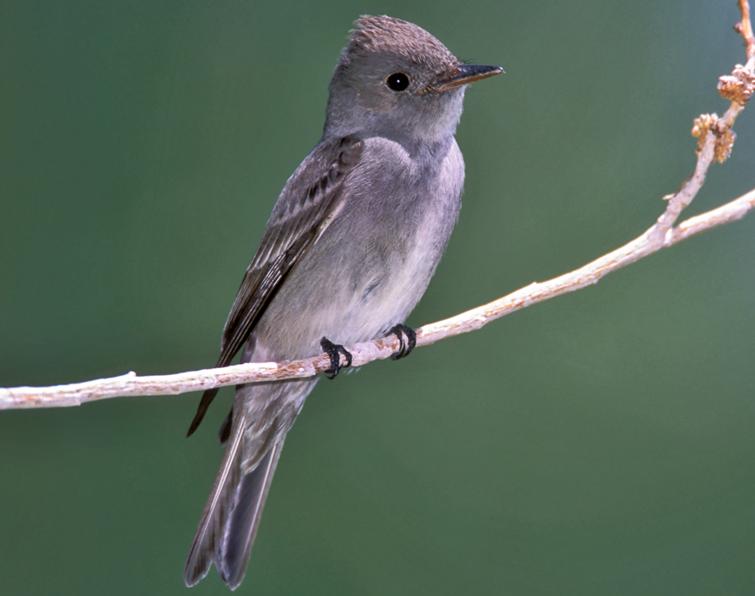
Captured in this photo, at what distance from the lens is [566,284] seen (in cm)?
265

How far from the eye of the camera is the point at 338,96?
3438 mm

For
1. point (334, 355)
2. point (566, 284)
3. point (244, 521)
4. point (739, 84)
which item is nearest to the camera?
point (739, 84)

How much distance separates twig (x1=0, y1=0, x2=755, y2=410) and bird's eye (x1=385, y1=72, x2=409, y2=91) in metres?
0.82

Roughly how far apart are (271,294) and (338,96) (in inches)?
27.2

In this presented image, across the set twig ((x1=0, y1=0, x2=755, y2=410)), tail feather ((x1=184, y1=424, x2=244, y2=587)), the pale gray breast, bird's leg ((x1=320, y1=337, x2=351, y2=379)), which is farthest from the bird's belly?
tail feather ((x1=184, y1=424, x2=244, y2=587))

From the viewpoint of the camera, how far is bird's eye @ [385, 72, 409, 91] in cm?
330

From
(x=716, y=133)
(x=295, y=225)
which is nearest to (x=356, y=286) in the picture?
(x=295, y=225)

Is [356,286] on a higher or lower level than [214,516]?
higher

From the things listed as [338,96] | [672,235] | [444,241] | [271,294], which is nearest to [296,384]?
[271,294]

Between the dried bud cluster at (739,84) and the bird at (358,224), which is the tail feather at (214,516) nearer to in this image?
the bird at (358,224)

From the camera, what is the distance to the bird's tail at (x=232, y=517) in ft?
10.1

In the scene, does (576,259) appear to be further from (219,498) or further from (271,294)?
(219,498)

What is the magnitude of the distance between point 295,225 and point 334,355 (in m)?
0.48

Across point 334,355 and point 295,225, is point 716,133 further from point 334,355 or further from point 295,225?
point 295,225
